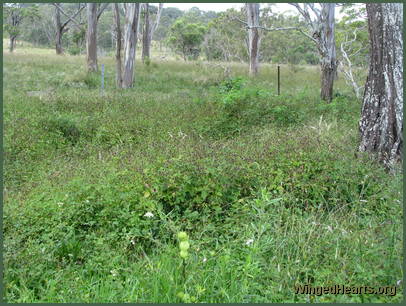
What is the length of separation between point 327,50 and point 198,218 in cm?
808

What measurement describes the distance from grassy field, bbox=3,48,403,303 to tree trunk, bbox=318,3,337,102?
389 centimetres

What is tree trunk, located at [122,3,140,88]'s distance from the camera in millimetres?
14266

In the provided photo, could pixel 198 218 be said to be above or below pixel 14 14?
below

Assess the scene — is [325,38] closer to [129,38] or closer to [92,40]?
[129,38]

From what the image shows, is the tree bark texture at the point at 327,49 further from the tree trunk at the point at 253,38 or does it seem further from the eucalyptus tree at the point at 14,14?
the eucalyptus tree at the point at 14,14

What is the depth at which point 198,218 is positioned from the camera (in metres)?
4.12

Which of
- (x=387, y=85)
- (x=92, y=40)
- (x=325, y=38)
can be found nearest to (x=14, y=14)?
(x=92, y=40)

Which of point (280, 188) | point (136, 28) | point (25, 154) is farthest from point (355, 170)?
point (136, 28)

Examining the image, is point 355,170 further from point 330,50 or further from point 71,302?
point 330,50

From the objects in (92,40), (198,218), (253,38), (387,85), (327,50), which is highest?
(253,38)

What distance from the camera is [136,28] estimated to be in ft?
47.4

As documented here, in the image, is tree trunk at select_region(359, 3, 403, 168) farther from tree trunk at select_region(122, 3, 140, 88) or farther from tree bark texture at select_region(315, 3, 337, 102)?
tree trunk at select_region(122, 3, 140, 88)

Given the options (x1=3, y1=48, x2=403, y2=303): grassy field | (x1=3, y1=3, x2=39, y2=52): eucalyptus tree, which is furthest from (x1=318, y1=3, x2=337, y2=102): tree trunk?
(x1=3, y1=3, x2=39, y2=52): eucalyptus tree

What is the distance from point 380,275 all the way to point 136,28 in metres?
13.1
